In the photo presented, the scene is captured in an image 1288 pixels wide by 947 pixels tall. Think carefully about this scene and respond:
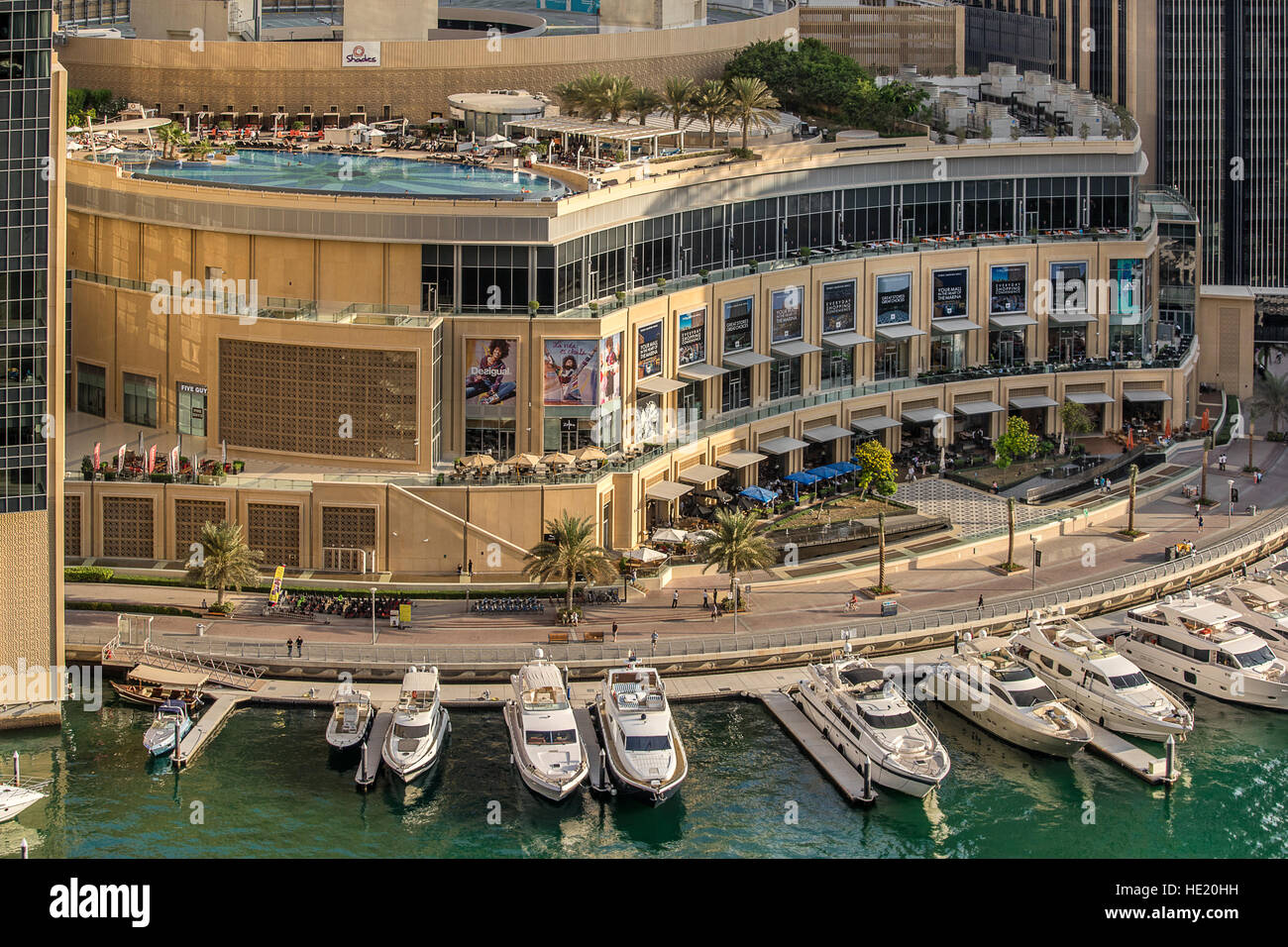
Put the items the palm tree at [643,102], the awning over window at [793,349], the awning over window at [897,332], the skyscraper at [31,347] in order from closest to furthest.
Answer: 1. the skyscraper at [31,347]
2. the awning over window at [793,349]
3. the awning over window at [897,332]
4. the palm tree at [643,102]

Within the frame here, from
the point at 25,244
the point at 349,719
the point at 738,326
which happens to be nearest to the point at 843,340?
the point at 738,326

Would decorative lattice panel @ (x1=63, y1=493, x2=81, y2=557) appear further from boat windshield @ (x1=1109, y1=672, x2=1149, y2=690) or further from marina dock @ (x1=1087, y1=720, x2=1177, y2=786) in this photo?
boat windshield @ (x1=1109, y1=672, x2=1149, y2=690)

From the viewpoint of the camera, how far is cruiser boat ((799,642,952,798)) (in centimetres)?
10294

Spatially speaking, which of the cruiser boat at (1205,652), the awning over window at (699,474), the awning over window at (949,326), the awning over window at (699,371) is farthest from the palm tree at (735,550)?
the awning over window at (949,326)

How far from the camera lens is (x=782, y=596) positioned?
124188 mm

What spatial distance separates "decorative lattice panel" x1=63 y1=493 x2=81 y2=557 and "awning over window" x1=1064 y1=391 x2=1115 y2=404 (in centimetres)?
7110

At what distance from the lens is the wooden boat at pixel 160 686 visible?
362 feet

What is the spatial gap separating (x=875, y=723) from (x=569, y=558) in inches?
799

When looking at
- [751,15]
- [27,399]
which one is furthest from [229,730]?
[751,15]

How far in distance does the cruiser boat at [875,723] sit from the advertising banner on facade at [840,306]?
43142 millimetres

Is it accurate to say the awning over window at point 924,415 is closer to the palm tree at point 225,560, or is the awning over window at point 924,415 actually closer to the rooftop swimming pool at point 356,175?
the rooftop swimming pool at point 356,175

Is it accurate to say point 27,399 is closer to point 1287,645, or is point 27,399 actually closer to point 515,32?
point 1287,645
